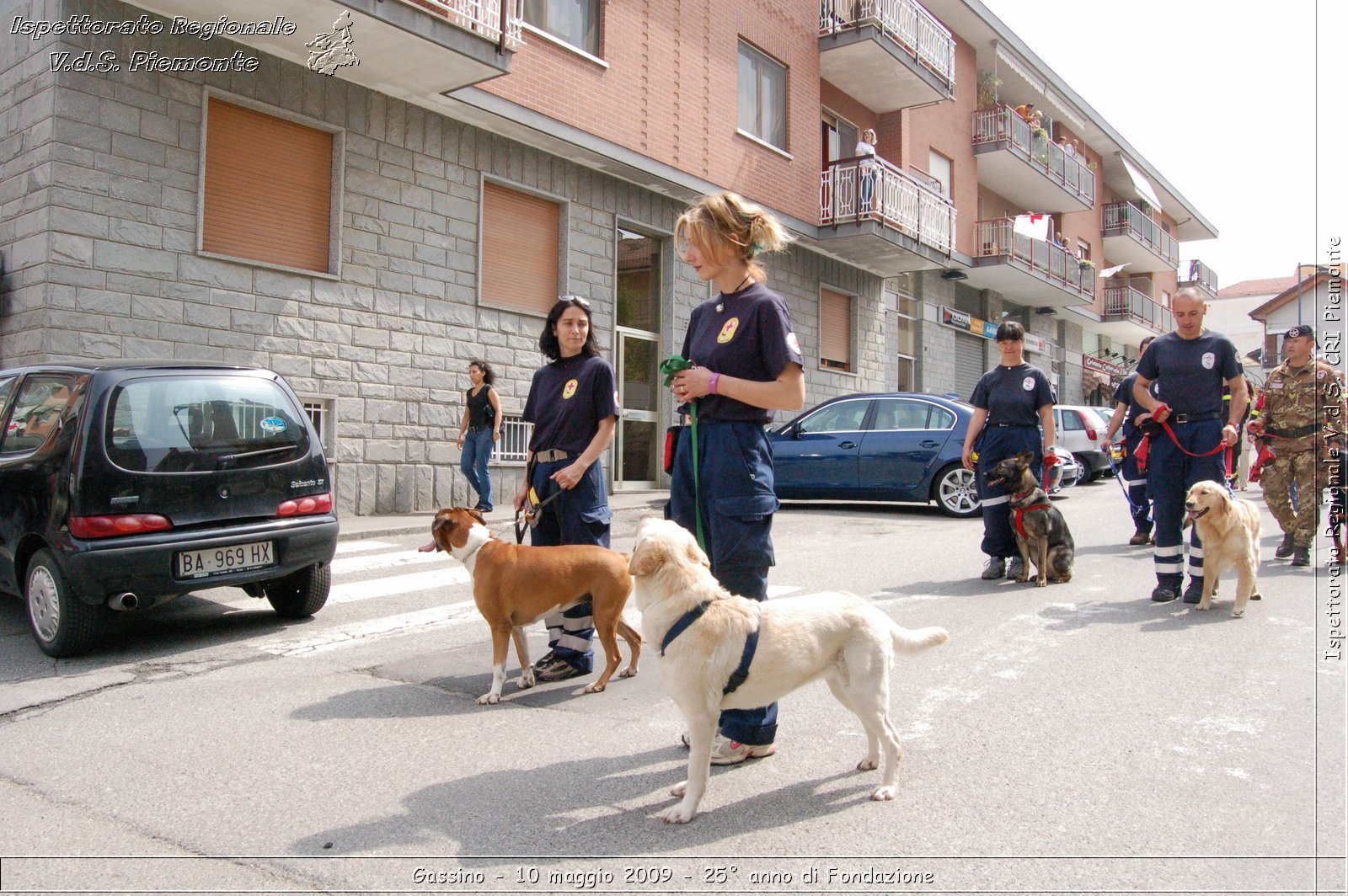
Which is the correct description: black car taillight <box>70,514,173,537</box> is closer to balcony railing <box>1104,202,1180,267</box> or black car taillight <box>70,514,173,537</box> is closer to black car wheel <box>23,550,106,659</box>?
black car wheel <box>23,550,106,659</box>

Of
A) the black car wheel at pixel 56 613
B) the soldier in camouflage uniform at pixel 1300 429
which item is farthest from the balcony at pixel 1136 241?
the black car wheel at pixel 56 613

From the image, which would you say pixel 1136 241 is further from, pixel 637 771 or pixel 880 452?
pixel 637 771

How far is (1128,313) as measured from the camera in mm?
34219

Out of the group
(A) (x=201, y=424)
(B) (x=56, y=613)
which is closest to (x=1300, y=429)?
(A) (x=201, y=424)

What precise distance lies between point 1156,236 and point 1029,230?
15.7 m

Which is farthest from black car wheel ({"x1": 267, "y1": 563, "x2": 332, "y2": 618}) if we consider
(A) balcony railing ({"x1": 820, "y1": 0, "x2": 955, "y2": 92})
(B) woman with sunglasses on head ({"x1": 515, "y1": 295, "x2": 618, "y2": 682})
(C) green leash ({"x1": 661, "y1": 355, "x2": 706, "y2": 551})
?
(A) balcony railing ({"x1": 820, "y1": 0, "x2": 955, "y2": 92})

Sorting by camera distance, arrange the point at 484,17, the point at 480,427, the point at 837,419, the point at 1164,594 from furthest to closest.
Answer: the point at 837,419 < the point at 484,17 < the point at 480,427 < the point at 1164,594

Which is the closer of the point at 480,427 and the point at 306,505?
the point at 306,505

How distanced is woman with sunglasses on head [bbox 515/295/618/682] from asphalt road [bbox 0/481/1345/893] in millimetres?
297

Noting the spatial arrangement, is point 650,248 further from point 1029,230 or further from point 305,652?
point 1029,230

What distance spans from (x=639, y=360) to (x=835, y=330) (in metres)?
6.31

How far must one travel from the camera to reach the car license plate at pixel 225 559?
5.35 meters

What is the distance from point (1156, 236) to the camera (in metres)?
37.5

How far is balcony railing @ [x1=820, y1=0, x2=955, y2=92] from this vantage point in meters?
18.9
